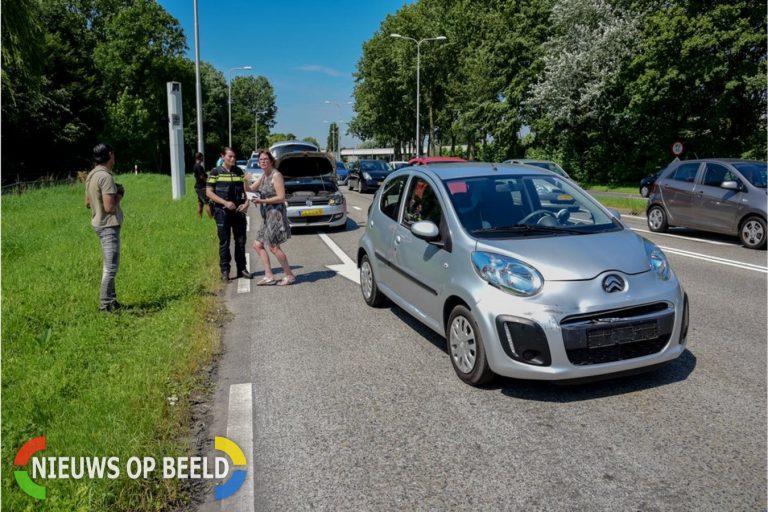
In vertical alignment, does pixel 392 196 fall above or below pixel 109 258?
above

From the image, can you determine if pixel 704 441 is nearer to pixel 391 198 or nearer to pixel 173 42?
pixel 391 198

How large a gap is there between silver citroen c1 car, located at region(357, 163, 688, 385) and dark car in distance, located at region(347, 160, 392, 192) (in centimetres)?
2358

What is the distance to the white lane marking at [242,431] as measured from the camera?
313cm

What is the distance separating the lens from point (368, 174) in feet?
97.0

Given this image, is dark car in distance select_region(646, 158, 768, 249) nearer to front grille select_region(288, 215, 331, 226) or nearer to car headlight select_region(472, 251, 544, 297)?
front grille select_region(288, 215, 331, 226)

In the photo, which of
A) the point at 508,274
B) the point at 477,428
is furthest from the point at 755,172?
the point at 477,428

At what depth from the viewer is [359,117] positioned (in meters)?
64.2

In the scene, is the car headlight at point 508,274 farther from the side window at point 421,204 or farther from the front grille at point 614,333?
the side window at point 421,204

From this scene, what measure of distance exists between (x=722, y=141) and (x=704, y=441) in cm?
3267

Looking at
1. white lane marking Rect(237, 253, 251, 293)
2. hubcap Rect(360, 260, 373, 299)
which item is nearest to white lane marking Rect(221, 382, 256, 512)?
hubcap Rect(360, 260, 373, 299)

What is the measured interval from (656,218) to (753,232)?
2.65 metres

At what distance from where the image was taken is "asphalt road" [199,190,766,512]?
314 centimetres

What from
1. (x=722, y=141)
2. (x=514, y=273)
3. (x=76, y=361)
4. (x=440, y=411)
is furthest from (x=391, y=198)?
(x=722, y=141)

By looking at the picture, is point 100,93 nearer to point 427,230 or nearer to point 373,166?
point 373,166
